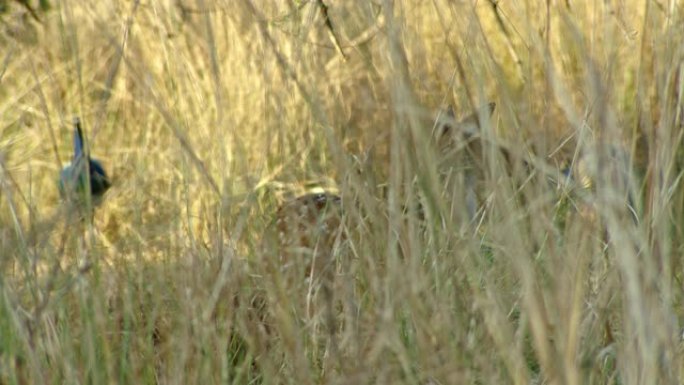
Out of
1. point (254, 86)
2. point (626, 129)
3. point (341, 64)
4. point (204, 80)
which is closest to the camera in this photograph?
point (626, 129)

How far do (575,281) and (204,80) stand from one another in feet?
9.23

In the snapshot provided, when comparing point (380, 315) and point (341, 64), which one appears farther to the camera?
point (341, 64)

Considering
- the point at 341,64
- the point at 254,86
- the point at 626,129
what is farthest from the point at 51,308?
the point at 254,86

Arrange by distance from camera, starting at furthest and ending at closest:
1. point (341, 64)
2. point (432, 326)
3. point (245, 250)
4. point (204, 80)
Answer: point (204, 80) < point (341, 64) < point (245, 250) < point (432, 326)

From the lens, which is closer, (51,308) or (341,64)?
(51,308)

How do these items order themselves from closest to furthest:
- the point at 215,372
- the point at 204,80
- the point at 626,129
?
the point at 626,129 < the point at 215,372 < the point at 204,80

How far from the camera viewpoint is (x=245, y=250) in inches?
96.2

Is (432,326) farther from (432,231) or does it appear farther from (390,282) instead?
(432,231)

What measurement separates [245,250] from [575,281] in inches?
56.8

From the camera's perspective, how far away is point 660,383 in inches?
43.2

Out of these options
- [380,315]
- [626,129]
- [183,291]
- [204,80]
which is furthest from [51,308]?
[204,80]

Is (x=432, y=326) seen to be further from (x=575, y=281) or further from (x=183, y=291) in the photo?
(x=183, y=291)

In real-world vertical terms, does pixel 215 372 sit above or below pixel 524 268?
below

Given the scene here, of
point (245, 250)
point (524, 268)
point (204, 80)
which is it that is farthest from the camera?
point (204, 80)
